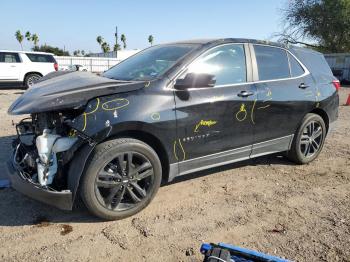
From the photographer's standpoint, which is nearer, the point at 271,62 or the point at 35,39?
the point at 271,62

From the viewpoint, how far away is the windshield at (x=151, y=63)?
12.8ft

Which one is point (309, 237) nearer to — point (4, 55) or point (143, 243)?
point (143, 243)

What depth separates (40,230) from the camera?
3307mm

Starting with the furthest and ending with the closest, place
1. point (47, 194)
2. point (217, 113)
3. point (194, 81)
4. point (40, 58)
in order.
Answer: point (40, 58) < point (217, 113) < point (194, 81) < point (47, 194)

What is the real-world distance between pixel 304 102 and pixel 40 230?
3.72 m

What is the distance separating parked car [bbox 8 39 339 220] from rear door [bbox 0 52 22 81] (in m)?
12.2

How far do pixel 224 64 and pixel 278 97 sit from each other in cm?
94

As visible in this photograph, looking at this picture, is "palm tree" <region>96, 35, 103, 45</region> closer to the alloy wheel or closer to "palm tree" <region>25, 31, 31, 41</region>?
"palm tree" <region>25, 31, 31, 41</region>

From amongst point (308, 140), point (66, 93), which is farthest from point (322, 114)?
point (66, 93)

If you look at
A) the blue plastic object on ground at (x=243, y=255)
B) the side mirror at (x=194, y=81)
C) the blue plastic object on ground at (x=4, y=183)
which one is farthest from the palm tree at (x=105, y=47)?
the blue plastic object on ground at (x=243, y=255)

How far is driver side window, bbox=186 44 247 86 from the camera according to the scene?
398cm

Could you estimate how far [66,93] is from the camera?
3299mm

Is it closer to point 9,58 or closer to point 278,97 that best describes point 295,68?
point 278,97

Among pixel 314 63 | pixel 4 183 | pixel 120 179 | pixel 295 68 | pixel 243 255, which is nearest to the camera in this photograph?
pixel 243 255
